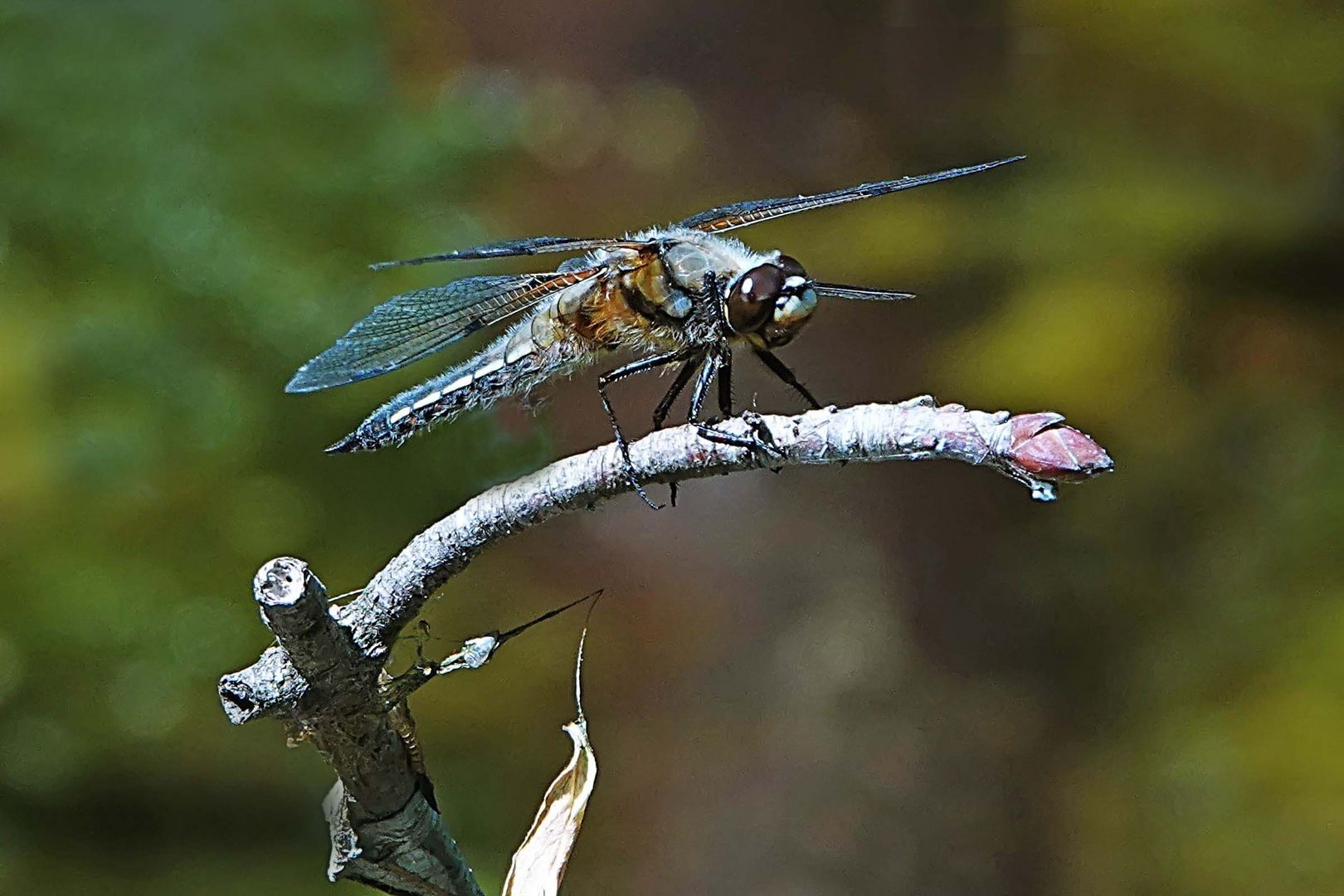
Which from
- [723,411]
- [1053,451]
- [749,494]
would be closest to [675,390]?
[723,411]

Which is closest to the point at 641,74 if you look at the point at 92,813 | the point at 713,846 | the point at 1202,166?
the point at 1202,166

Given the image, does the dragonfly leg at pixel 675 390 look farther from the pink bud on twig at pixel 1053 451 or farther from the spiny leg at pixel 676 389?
the pink bud on twig at pixel 1053 451

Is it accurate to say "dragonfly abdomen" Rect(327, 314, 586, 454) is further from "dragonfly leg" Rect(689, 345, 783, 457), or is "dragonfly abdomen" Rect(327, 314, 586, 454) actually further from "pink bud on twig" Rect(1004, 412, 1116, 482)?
"pink bud on twig" Rect(1004, 412, 1116, 482)

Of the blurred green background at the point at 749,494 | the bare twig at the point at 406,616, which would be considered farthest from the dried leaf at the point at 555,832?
the blurred green background at the point at 749,494

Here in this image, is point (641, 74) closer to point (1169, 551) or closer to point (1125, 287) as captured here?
point (1125, 287)

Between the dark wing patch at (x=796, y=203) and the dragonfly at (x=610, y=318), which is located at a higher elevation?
the dark wing patch at (x=796, y=203)
